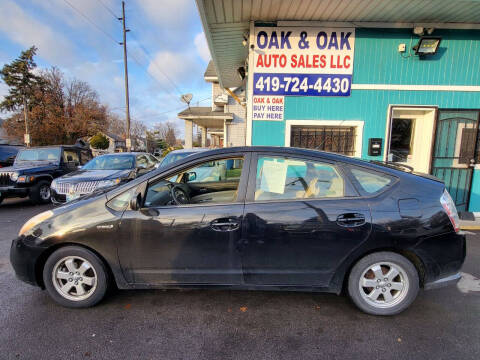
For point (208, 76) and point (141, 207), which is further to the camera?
point (208, 76)

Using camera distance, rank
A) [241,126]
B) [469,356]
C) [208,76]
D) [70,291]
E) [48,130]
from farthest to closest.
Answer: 1. [48,130]
2. [208,76]
3. [241,126]
4. [70,291]
5. [469,356]

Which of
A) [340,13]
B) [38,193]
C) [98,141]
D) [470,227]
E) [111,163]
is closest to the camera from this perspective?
[340,13]

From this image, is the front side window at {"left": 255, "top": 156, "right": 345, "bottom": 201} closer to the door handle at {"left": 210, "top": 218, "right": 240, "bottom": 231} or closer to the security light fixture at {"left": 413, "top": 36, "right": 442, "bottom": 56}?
the door handle at {"left": 210, "top": 218, "right": 240, "bottom": 231}

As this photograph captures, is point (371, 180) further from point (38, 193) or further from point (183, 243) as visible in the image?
point (38, 193)

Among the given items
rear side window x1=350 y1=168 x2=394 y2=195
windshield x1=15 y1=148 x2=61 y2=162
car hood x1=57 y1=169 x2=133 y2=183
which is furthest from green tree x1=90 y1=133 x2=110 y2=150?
rear side window x1=350 y1=168 x2=394 y2=195

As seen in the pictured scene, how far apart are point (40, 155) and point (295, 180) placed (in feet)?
29.0

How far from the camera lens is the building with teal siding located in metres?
5.22

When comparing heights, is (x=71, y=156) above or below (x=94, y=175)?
above

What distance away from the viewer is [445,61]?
5328mm

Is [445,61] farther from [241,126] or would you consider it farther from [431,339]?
[241,126]

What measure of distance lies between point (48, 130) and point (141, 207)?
107ft

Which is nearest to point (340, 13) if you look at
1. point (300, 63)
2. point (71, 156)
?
point (300, 63)

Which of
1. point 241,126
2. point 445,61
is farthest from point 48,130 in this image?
point 445,61

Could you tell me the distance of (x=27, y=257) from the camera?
2375mm
